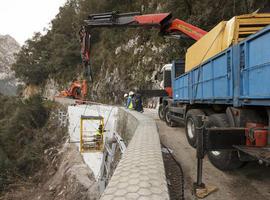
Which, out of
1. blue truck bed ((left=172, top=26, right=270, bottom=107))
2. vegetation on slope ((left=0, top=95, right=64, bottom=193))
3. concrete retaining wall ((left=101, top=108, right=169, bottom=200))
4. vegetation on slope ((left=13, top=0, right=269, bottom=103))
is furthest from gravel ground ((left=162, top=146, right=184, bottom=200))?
vegetation on slope ((left=0, top=95, right=64, bottom=193))

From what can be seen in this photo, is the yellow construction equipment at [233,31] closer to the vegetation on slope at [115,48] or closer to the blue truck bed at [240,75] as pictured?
the blue truck bed at [240,75]

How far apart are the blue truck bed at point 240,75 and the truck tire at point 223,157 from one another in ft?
1.27

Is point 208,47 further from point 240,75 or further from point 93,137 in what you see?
point 93,137

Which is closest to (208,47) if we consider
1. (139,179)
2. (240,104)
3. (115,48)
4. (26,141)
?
(240,104)

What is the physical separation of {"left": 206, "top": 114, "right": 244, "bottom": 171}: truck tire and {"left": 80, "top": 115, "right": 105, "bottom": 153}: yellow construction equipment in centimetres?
953

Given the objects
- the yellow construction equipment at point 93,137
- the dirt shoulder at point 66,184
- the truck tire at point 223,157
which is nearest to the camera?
the truck tire at point 223,157

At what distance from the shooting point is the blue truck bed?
11.4 feet

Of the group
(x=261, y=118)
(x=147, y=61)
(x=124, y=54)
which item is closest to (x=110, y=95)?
(x=124, y=54)

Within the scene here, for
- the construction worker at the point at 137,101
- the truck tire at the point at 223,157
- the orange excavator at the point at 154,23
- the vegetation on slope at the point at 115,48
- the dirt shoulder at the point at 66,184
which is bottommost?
the dirt shoulder at the point at 66,184

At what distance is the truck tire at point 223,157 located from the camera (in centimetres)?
442

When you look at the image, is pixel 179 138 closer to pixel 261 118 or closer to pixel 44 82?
pixel 261 118

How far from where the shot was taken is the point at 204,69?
228 inches

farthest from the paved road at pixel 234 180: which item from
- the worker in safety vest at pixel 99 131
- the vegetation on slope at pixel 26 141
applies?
the vegetation on slope at pixel 26 141

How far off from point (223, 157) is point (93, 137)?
1076 centimetres
